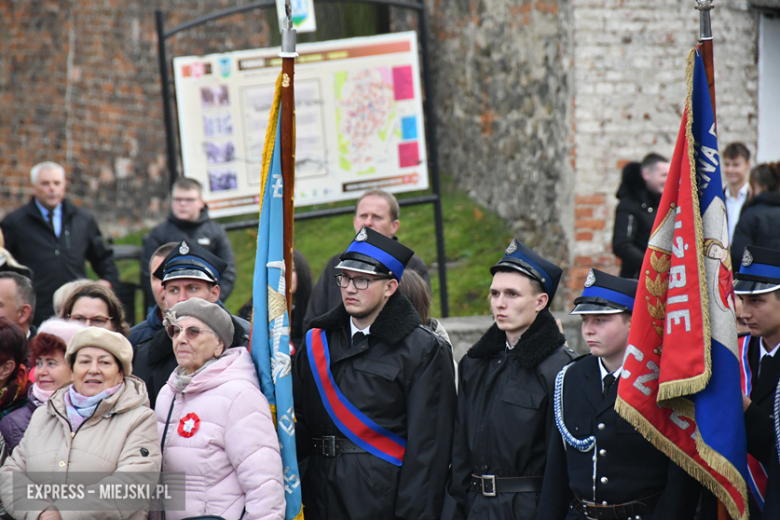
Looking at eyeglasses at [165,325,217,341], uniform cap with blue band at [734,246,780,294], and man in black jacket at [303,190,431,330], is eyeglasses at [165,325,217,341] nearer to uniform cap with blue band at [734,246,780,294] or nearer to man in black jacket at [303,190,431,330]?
man in black jacket at [303,190,431,330]

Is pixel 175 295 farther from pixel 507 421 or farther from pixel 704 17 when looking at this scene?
pixel 704 17

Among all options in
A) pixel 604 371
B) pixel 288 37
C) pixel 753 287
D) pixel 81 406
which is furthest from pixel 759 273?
pixel 81 406

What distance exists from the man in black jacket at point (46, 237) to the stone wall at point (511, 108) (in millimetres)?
4082

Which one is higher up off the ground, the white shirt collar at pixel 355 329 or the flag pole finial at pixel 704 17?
the flag pole finial at pixel 704 17

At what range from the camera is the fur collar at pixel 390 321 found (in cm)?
389

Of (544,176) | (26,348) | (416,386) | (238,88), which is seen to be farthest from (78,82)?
(416,386)

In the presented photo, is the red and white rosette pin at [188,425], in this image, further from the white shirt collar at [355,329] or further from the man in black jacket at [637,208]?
the man in black jacket at [637,208]

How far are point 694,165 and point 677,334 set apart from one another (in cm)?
66

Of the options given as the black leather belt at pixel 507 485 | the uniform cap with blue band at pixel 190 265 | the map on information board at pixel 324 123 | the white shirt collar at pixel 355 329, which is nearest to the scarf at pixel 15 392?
the uniform cap with blue band at pixel 190 265

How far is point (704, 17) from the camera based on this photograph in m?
3.43

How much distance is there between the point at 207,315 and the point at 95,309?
1.04m

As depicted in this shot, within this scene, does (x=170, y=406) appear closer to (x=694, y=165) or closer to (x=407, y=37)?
(x=694, y=165)

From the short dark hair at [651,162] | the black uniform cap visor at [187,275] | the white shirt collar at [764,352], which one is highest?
the short dark hair at [651,162]

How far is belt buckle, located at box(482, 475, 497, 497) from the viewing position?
11.8 feet
